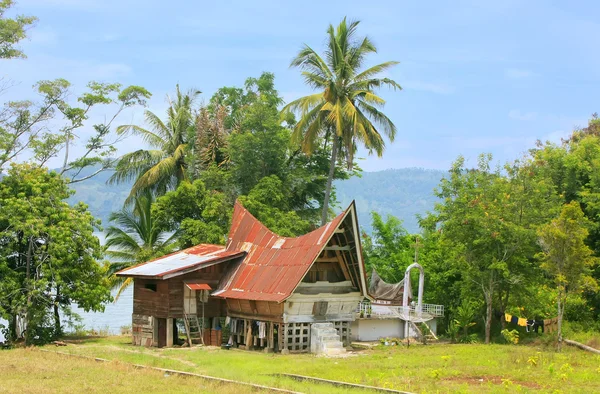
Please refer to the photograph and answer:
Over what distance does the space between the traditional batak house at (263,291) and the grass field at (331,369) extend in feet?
5.49

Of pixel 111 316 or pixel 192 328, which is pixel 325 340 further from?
pixel 111 316

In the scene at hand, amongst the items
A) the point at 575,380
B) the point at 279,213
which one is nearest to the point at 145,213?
the point at 279,213

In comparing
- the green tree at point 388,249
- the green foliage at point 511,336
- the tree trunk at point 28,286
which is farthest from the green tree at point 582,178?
the tree trunk at point 28,286

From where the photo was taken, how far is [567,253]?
91.7ft

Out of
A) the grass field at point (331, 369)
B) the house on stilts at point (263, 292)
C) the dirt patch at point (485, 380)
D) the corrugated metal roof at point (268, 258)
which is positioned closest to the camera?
the grass field at point (331, 369)

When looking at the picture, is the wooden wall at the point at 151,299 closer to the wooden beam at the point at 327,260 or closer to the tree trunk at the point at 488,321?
the wooden beam at the point at 327,260

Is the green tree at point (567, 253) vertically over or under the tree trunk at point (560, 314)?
over

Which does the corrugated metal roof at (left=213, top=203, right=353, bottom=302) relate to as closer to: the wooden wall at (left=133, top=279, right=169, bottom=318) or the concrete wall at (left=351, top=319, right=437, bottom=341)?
the wooden wall at (left=133, top=279, right=169, bottom=318)

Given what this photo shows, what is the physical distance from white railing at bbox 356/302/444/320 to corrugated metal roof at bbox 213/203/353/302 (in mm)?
4787

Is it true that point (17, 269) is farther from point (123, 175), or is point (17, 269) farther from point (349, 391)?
point (349, 391)

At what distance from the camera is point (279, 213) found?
4053cm

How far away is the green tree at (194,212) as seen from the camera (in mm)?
40000

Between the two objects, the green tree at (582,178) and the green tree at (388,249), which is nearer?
the green tree at (582,178)

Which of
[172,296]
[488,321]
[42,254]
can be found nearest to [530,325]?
[488,321]
